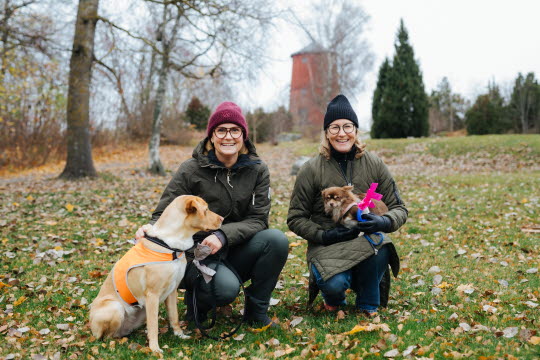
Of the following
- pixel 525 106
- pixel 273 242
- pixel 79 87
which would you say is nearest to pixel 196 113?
pixel 79 87

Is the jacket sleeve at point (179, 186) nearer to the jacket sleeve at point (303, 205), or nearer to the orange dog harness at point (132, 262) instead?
the orange dog harness at point (132, 262)

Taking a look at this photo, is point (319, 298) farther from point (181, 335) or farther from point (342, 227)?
point (181, 335)

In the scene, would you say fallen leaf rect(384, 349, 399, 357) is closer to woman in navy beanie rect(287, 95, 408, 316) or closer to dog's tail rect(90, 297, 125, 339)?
woman in navy beanie rect(287, 95, 408, 316)

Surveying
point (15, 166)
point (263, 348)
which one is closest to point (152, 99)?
point (15, 166)

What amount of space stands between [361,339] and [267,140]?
117 ft

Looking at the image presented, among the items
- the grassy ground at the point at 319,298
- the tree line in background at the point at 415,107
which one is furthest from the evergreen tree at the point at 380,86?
the grassy ground at the point at 319,298

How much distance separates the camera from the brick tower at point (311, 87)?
3291 centimetres

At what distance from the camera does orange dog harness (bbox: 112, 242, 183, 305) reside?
3490mm

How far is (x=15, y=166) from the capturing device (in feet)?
56.3

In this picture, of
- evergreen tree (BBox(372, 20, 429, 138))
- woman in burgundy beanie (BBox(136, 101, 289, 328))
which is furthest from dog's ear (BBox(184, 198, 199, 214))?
evergreen tree (BBox(372, 20, 429, 138))

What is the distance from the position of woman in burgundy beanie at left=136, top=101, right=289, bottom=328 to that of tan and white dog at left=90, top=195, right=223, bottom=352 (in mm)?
371

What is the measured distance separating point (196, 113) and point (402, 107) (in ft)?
53.5

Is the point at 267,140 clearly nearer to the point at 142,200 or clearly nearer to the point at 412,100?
the point at 412,100

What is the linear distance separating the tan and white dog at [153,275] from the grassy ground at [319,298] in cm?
21
